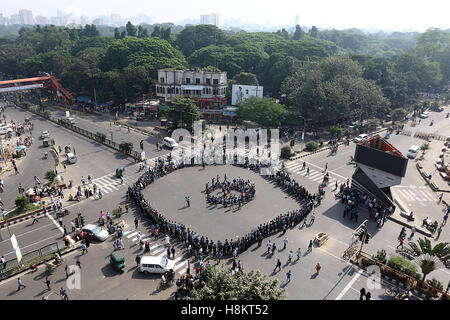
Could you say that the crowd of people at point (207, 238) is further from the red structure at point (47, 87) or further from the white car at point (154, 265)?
the red structure at point (47, 87)

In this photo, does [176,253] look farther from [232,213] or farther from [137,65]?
[137,65]

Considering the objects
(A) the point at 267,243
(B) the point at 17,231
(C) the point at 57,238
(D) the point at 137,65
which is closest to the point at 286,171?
(A) the point at 267,243

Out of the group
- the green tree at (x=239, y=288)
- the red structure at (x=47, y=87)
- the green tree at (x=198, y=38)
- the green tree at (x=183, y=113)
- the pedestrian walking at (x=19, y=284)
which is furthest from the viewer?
the green tree at (x=198, y=38)

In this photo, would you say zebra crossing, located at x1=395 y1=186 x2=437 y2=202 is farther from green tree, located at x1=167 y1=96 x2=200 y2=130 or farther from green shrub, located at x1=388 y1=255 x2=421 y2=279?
green tree, located at x1=167 y1=96 x2=200 y2=130

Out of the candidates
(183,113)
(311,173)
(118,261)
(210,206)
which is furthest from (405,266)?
(183,113)

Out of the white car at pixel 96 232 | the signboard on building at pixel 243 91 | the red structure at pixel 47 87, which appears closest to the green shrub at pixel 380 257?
the white car at pixel 96 232
